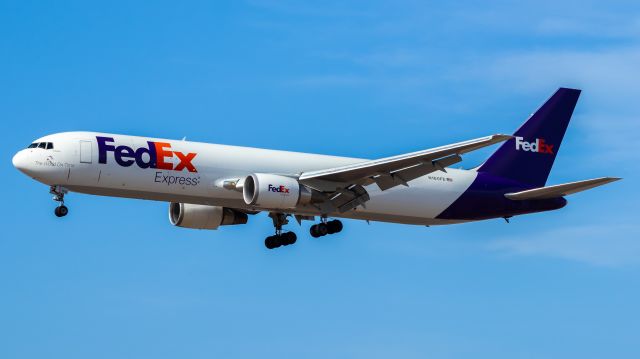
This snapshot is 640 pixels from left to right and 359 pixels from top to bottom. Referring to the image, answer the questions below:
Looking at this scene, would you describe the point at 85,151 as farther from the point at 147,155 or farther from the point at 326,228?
the point at 326,228

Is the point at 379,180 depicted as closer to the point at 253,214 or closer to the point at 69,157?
the point at 253,214

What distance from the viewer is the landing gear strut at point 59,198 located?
162 feet

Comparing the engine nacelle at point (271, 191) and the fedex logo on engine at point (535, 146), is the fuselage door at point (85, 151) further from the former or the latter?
the fedex logo on engine at point (535, 146)

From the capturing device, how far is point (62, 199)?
4969 cm

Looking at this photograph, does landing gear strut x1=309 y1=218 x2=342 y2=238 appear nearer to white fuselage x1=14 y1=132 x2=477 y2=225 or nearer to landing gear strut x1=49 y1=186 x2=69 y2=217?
white fuselage x1=14 y1=132 x2=477 y2=225

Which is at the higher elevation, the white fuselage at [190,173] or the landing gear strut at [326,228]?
the white fuselage at [190,173]

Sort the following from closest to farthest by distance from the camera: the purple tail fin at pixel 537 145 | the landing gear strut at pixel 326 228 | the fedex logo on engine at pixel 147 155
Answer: the fedex logo on engine at pixel 147 155
the landing gear strut at pixel 326 228
the purple tail fin at pixel 537 145

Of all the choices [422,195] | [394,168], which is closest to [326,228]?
[422,195]

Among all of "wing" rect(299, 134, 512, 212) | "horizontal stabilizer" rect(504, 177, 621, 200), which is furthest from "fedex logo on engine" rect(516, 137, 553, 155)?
Result: "wing" rect(299, 134, 512, 212)

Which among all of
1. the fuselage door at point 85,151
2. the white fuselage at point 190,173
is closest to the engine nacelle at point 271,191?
the white fuselage at point 190,173

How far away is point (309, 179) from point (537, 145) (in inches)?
493

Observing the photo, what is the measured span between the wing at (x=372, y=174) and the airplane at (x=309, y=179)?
4 cm

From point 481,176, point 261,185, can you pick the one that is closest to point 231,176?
point 261,185

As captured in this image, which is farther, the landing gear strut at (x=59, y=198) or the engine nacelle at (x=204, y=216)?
the engine nacelle at (x=204, y=216)
